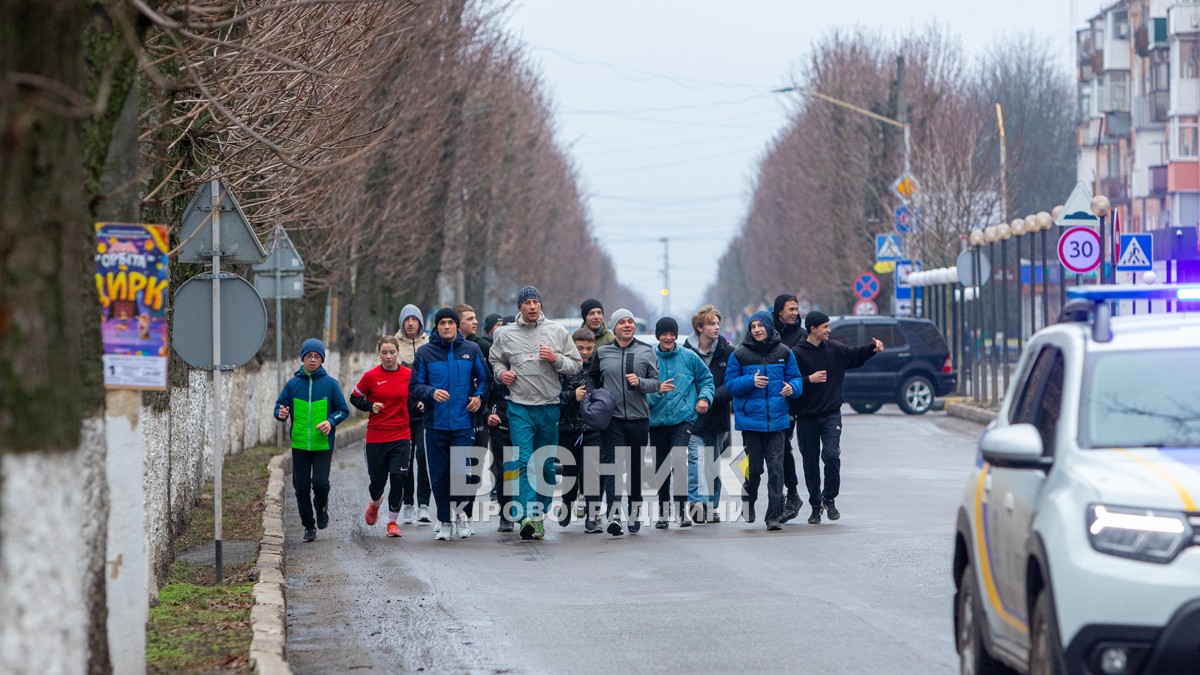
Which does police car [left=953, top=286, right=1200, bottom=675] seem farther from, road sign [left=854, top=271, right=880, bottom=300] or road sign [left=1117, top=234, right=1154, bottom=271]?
road sign [left=854, top=271, right=880, bottom=300]

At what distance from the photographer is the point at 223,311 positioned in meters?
12.5

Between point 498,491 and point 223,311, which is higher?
point 223,311

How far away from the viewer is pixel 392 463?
15.8 metres

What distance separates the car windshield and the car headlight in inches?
23.4

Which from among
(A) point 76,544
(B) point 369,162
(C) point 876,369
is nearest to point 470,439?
(A) point 76,544

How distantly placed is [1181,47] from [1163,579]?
68.7 metres

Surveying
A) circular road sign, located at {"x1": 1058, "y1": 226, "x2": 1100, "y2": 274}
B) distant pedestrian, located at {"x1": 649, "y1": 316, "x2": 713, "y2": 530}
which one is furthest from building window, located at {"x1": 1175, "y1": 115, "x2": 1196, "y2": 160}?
distant pedestrian, located at {"x1": 649, "y1": 316, "x2": 713, "y2": 530}

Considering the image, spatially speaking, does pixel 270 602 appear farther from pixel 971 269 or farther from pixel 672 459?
pixel 971 269

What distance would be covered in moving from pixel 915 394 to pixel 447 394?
831 inches

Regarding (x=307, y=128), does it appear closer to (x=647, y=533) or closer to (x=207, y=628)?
(x=647, y=533)

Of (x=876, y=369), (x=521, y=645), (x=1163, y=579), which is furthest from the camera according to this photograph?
(x=876, y=369)

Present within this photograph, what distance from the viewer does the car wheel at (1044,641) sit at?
235 inches

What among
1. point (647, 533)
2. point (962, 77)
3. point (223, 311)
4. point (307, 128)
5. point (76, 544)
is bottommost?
point (647, 533)

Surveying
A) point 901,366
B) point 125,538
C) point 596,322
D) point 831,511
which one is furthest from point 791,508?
point 901,366
